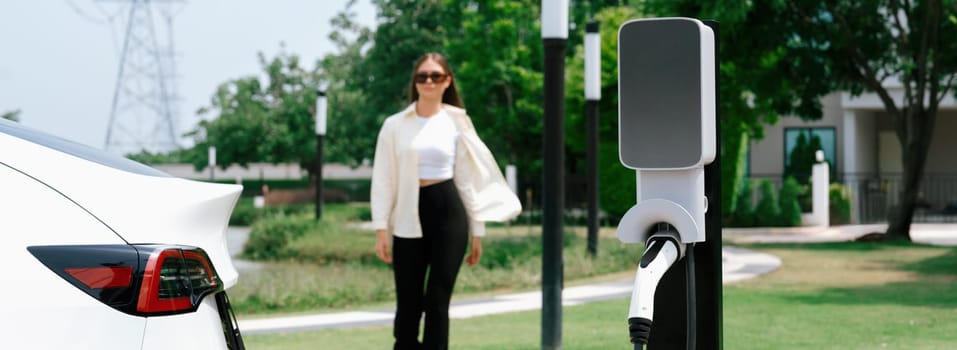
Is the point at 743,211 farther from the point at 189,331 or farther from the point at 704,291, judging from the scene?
the point at 189,331

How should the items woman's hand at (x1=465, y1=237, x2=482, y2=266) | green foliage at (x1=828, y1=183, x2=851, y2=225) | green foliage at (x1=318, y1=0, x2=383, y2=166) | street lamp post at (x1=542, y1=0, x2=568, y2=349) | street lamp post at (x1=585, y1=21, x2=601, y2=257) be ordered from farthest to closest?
green foliage at (x1=318, y1=0, x2=383, y2=166), green foliage at (x1=828, y1=183, x2=851, y2=225), street lamp post at (x1=585, y1=21, x2=601, y2=257), street lamp post at (x1=542, y1=0, x2=568, y2=349), woman's hand at (x1=465, y1=237, x2=482, y2=266)

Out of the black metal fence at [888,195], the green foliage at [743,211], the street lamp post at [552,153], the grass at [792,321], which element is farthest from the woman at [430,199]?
the black metal fence at [888,195]

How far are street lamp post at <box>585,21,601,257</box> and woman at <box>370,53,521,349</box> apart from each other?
9.11m

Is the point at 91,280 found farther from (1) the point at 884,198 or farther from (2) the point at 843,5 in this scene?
(1) the point at 884,198

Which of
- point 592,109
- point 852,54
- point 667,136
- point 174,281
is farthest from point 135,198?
point 852,54

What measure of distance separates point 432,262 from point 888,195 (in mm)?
27800

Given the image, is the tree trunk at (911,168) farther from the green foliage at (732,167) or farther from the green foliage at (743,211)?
the green foliage at (743,211)

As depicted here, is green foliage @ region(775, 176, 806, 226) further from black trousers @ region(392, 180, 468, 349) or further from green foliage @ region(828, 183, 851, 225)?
black trousers @ region(392, 180, 468, 349)

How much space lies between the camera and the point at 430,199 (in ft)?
21.0

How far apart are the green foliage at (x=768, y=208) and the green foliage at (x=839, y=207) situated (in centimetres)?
148

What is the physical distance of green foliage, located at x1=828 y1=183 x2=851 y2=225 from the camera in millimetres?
30362

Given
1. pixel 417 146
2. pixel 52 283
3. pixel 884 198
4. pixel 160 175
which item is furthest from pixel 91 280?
pixel 884 198

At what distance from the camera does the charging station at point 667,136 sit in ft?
11.1

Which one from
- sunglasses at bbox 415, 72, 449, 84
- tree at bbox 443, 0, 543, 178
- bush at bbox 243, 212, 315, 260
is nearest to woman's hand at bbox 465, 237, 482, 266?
sunglasses at bbox 415, 72, 449, 84
